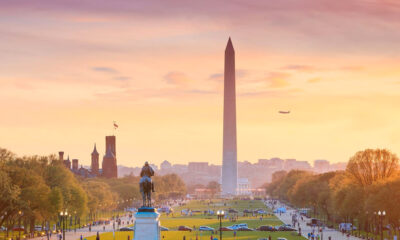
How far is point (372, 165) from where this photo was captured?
9794cm

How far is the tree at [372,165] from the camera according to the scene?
96.8m

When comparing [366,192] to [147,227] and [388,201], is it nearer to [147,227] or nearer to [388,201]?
[388,201]

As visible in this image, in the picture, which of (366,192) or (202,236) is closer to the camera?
(202,236)

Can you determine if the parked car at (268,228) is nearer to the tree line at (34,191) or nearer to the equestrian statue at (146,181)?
the tree line at (34,191)

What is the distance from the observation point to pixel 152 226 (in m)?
32.9

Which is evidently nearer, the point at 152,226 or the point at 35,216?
the point at 152,226

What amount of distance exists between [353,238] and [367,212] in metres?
3.58

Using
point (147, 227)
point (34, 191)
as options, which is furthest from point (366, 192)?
point (147, 227)

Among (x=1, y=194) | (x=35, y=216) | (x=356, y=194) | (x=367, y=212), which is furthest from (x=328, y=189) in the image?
(x=1, y=194)

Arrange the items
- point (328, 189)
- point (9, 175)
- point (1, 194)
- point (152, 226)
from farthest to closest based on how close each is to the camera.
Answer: point (328, 189) < point (9, 175) < point (1, 194) < point (152, 226)

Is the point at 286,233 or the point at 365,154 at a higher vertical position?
the point at 365,154

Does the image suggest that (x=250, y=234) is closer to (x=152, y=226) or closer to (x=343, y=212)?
(x=343, y=212)

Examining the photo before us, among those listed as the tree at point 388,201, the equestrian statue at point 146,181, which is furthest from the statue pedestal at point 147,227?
the tree at point 388,201

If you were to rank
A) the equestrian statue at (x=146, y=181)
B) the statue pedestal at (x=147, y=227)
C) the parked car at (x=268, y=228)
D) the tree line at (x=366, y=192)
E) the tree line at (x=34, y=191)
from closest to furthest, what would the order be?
the statue pedestal at (x=147, y=227), the equestrian statue at (x=146, y=181), the tree line at (x=34, y=191), the tree line at (x=366, y=192), the parked car at (x=268, y=228)
